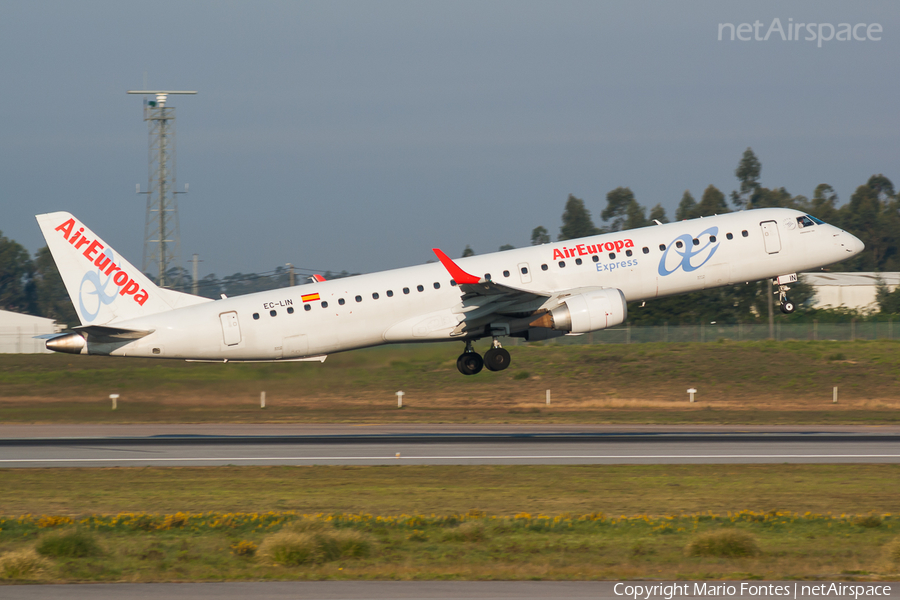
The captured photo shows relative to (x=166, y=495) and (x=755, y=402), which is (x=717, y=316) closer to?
(x=755, y=402)

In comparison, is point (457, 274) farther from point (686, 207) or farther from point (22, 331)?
point (686, 207)

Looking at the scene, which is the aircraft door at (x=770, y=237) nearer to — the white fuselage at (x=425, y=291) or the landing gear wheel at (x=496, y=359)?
the white fuselage at (x=425, y=291)

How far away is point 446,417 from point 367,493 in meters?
26.7

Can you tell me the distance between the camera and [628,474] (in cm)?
2938

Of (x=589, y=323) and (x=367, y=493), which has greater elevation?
(x=589, y=323)

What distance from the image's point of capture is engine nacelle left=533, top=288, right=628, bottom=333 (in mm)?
34312

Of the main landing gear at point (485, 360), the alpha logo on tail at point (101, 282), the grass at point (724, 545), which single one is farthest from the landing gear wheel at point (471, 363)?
the grass at point (724, 545)

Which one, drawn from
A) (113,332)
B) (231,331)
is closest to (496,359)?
(231,331)

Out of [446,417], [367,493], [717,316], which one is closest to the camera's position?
[367,493]

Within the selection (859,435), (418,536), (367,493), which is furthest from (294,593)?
(859,435)

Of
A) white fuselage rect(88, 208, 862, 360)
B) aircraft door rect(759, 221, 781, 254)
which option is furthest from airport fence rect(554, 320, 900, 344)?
white fuselage rect(88, 208, 862, 360)

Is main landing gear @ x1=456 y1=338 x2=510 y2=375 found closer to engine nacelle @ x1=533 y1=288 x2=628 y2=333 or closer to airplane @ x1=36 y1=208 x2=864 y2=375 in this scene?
airplane @ x1=36 y1=208 x2=864 y2=375

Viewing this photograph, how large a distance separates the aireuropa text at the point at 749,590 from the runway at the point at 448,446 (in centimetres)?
1610

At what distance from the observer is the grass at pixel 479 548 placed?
1738cm
